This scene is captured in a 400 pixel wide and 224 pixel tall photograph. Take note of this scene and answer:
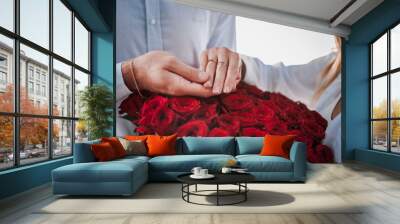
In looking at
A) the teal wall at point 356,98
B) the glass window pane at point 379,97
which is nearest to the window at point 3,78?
the teal wall at point 356,98

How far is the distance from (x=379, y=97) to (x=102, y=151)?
633 cm

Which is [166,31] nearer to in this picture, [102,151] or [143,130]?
[143,130]

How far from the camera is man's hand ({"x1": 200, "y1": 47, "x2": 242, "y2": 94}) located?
28.2ft

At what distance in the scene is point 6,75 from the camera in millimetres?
4711

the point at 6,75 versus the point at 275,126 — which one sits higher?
the point at 6,75

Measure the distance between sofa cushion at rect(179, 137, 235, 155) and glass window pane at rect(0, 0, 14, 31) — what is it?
3353mm

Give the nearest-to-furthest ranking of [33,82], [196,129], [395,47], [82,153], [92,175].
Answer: [92,175]
[82,153]
[33,82]
[395,47]
[196,129]

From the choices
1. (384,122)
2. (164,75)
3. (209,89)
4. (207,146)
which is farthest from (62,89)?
(384,122)

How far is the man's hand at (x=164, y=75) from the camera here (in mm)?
8516

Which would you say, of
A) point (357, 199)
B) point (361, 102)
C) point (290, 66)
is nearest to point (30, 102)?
point (357, 199)

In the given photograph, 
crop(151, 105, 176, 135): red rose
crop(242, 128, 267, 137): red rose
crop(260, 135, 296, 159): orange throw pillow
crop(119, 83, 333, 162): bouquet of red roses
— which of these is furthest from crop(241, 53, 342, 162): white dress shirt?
crop(260, 135, 296, 159): orange throw pillow

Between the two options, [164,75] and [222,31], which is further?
[222,31]

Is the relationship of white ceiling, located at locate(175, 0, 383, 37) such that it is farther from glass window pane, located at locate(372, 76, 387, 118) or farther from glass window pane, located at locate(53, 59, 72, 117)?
glass window pane, located at locate(53, 59, 72, 117)

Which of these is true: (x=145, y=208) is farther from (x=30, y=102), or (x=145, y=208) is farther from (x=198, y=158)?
(x=30, y=102)
